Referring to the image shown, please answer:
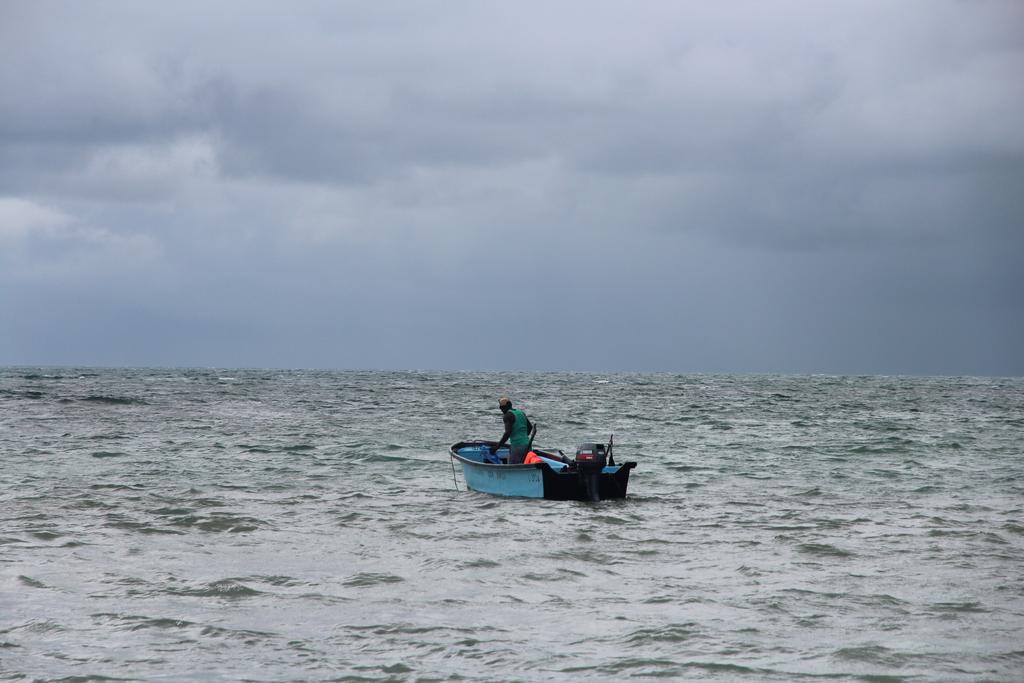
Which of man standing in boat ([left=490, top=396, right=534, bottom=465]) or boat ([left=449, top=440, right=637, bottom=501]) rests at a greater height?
man standing in boat ([left=490, top=396, right=534, bottom=465])

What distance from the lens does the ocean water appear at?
9852mm

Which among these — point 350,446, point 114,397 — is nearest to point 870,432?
point 350,446

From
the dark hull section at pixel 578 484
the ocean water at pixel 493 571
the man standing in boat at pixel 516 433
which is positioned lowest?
the ocean water at pixel 493 571

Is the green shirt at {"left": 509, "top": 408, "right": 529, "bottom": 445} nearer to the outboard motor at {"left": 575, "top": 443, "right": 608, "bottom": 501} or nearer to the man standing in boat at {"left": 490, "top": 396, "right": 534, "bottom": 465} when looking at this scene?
the man standing in boat at {"left": 490, "top": 396, "right": 534, "bottom": 465}

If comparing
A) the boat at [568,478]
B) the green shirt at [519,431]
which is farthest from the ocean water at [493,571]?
the green shirt at [519,431]

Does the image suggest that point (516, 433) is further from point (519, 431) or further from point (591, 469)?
point (591, 469)

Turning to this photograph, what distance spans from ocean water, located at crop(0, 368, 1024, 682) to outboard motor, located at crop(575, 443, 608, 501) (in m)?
A: 0.52

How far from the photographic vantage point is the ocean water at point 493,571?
9.85 meters

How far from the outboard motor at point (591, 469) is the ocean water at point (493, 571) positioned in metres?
0.52

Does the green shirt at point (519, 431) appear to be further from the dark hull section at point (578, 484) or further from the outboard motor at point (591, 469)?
the outboard motor at point (591, 469)

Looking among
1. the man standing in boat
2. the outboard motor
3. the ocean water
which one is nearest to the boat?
the outboard motor

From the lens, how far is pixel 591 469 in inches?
801

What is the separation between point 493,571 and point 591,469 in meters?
6.60

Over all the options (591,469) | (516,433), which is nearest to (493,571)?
(591,469)
